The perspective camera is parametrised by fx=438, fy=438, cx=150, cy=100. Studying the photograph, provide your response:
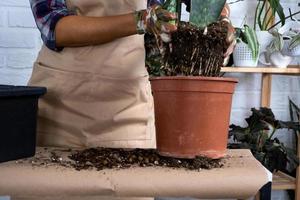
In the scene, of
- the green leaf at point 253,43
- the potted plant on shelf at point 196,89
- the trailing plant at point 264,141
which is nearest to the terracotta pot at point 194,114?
the potted plant on shelf at point 196,89

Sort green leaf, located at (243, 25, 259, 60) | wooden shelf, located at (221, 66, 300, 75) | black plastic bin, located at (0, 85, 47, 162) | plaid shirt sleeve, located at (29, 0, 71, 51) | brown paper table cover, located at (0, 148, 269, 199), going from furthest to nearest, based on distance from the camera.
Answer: wooden shelf, located at (221, 66, 300, 75) < green leaf, located at (243, 25, 259, 60) < plaid shirt sleeve, located at (29, 0, 71, 51) < black plastic bin, located at (0, 85, 47, 162) < brown paper table cover, located at (0, 148, 269, 199)

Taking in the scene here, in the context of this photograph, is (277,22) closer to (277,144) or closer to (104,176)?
(277,144)

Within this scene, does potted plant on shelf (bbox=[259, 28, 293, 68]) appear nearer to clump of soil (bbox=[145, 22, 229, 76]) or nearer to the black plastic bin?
clump of soil (bbox=[145, 22, 229, 76])

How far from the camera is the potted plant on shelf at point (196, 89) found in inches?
25.5

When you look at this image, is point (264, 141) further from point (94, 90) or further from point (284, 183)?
point (94, 90)

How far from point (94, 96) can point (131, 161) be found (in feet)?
0.89

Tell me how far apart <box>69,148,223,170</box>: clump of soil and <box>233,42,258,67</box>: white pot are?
80cm

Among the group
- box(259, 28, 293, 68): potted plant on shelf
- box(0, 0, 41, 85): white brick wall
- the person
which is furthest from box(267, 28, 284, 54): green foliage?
box(0, 0, 41, 85): white brick wall

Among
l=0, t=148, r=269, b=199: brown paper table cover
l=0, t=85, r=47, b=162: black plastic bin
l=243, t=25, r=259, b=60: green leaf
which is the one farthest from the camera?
l=243, t=25, r=259, b=60: green leaf

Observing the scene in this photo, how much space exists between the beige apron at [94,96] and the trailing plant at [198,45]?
247 mm

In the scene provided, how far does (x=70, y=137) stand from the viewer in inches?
35.8

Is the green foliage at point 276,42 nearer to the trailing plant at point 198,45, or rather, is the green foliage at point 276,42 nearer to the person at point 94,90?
the person at point 94,90

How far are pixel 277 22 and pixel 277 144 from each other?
45 cm

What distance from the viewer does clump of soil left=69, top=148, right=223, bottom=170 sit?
0.64m
